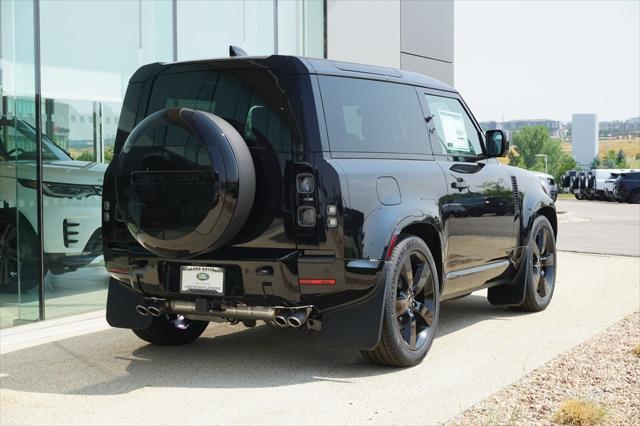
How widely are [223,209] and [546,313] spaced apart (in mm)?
4146

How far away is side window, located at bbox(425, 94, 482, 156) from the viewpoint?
7020 millimetres

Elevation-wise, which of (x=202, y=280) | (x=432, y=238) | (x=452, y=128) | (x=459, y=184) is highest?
(x=452, y=128)

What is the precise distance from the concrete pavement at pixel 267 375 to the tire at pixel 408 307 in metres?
0.13

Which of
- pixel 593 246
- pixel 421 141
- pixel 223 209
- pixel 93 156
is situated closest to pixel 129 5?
pixel 93 156

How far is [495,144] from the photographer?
7586mm

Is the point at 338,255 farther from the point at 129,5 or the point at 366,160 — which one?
the point at 129,5

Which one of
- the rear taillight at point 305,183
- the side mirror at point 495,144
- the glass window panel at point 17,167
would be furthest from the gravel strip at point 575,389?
the glass window panel at point 17,167

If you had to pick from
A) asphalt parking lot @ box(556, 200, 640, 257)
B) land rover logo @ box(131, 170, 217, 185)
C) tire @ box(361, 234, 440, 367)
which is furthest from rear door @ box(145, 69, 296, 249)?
asphalt parking lot @ box(556, 200, 640, 257)

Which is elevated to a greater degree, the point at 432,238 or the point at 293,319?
the point at 432,238

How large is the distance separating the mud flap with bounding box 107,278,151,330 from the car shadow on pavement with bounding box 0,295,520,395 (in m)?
0.27

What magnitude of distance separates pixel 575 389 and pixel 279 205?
2052 mm

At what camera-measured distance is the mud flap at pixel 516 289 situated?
26.7ft

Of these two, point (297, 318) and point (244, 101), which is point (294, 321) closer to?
point (297, 318)

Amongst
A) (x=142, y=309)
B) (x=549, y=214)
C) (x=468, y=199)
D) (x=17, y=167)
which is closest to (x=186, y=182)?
(x=142, y=309)
